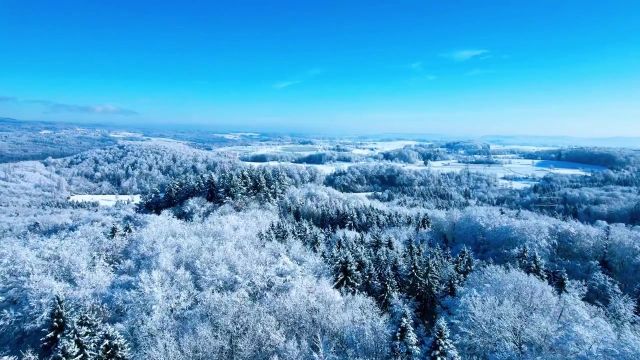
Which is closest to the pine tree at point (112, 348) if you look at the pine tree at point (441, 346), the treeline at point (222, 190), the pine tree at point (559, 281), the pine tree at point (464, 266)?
the pine tree at point (441, 346)

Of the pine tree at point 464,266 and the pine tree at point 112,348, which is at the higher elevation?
the pine tree at point 112,348

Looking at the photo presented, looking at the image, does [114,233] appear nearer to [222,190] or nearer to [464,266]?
[222,190]

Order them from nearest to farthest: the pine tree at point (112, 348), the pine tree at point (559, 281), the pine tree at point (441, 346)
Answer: the pine tree at point (441, 346) → the pine tree at point (112, 348) → the pine tree at point (559, 281)

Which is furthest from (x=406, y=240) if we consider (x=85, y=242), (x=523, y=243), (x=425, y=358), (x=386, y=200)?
(x=386, y=200)

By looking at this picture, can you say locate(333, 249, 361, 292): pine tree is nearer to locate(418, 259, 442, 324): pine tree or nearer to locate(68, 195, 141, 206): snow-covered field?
locate(418, 259, 442, 324): pine tree

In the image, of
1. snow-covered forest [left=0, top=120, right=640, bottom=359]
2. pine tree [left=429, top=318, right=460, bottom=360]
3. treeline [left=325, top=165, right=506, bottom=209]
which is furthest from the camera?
treeline [left=325, top=165, right=506, bottom=209]

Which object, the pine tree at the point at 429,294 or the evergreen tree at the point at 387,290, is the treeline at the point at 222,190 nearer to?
the evergreen tree at the point at 387,290

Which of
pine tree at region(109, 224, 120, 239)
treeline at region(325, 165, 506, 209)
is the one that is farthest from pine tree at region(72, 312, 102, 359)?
treeline at region(325, 165, 506, 209)

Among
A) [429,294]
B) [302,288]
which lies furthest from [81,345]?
[429,294]

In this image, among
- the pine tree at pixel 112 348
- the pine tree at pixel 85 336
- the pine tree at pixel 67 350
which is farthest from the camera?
the pine tree at pixel 85 336
